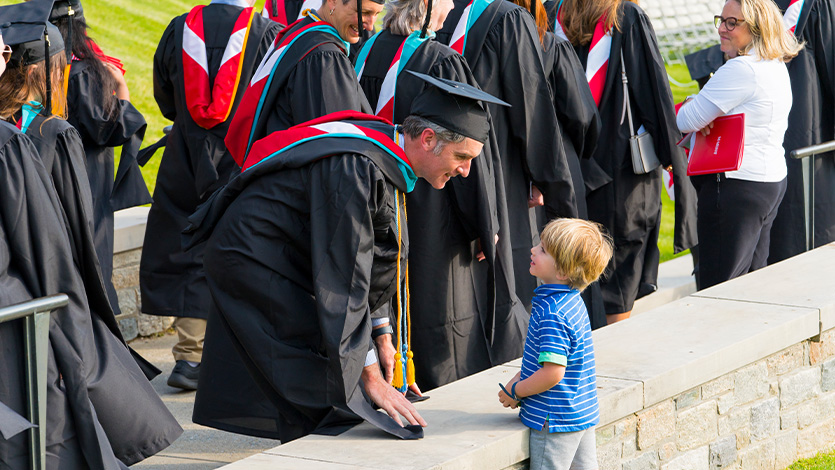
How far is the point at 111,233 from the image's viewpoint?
6.43m

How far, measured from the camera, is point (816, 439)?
506 centimetres

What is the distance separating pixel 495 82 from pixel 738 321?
59.7 inches

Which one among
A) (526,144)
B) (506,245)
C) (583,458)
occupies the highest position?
(526,144)

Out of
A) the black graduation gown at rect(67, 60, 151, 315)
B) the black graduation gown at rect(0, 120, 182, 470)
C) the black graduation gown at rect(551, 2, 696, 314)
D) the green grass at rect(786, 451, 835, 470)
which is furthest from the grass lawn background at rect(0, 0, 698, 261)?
the black graduation gown at rect(0, 120, 182, 470)

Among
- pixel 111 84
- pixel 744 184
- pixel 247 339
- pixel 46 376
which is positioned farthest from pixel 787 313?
pixel 111 84

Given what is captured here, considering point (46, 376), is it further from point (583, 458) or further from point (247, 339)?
point (583, 458)

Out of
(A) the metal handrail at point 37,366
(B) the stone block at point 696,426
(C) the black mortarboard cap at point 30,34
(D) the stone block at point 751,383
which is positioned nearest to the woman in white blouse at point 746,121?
(D) the stone block at point 751,383

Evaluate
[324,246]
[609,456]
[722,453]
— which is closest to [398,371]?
[324,246]

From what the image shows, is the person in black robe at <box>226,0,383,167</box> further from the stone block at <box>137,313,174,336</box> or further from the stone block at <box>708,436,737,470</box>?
the stone block at <box>137,313,174,336</box>

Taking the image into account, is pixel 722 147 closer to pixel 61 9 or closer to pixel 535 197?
pixel 535 197

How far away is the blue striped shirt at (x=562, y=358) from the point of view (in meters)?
3.50

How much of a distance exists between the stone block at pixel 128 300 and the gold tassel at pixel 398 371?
3227 mm

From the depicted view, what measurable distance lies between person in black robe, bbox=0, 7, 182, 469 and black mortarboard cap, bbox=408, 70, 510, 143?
1.18 meters

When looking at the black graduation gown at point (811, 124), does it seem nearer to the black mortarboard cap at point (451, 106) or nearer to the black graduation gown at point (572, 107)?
the black graduation gown at point (572, 107)
